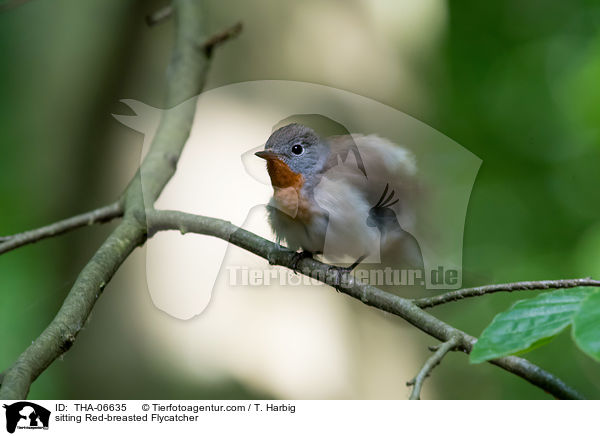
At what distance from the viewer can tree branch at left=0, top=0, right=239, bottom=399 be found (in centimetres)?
67

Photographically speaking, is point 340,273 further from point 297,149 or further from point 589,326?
point 589,326

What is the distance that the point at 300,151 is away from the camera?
0.86 m

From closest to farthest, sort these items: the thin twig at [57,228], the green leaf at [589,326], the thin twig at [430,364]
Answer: the green leaf at [589,326] → the thin twig at [430,364] → the thin twig at [57,228]

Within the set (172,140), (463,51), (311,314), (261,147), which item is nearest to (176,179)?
(172,140)

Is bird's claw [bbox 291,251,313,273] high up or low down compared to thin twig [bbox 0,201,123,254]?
down

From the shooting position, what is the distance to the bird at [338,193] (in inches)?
33.1

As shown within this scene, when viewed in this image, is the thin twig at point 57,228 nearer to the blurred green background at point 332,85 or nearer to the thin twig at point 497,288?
the blurred green background at point 332,85

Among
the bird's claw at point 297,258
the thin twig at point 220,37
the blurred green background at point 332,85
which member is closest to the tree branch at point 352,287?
the bird's claw at point 297,258

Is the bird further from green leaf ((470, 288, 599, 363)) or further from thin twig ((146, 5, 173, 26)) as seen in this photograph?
thin twig ((146, 5, 173, 26))

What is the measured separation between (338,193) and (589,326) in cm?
46

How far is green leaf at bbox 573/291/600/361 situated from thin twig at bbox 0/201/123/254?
0.82 m

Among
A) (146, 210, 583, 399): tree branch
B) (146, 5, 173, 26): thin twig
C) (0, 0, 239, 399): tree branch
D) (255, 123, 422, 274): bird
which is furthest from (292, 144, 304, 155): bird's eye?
(146, 5, 173, 26): thin twig

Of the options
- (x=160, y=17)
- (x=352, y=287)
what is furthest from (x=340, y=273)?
(x=160, y=17)

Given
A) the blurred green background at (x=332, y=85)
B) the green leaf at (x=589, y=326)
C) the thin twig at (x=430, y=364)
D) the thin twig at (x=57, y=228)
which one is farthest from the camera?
the blurred green background at (x=332, y=85)
